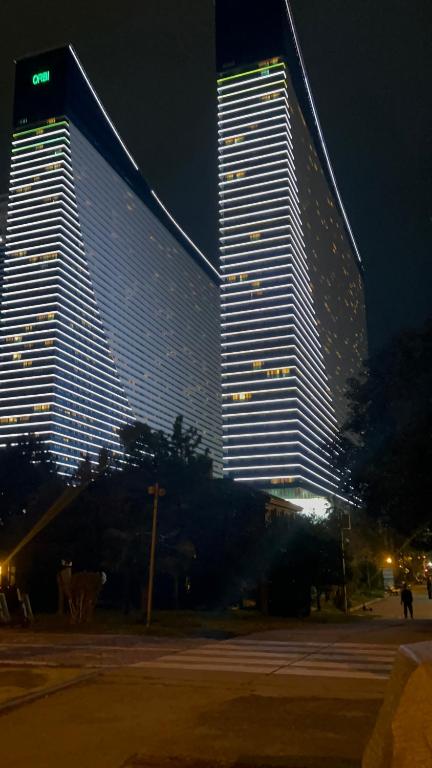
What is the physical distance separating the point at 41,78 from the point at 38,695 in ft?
704

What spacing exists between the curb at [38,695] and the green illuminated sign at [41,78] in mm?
211500

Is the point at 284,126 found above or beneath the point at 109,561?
above

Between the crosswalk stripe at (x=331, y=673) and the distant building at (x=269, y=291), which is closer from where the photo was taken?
the crosswalk stripe at (x=331, y=673)

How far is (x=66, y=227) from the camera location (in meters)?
183

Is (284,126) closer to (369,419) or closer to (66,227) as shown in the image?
(66,227)

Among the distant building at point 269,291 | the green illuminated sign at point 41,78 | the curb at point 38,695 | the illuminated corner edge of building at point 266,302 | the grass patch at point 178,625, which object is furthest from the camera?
the green illuminated sign at point 41,78

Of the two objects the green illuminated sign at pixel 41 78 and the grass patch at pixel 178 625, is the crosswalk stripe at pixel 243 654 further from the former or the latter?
the green illuminated sign at pixel 41 78

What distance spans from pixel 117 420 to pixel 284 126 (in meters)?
99.0

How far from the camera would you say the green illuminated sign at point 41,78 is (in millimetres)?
194875

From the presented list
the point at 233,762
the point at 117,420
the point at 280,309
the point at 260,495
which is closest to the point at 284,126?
the point at 280,309

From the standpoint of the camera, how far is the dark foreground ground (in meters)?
6.65

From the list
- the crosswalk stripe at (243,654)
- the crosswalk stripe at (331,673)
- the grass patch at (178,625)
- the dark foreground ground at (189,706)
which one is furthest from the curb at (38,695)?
the grass patch at (178,625)

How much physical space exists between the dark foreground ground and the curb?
0.03 metres

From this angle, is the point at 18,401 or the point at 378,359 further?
the point at 18,401
